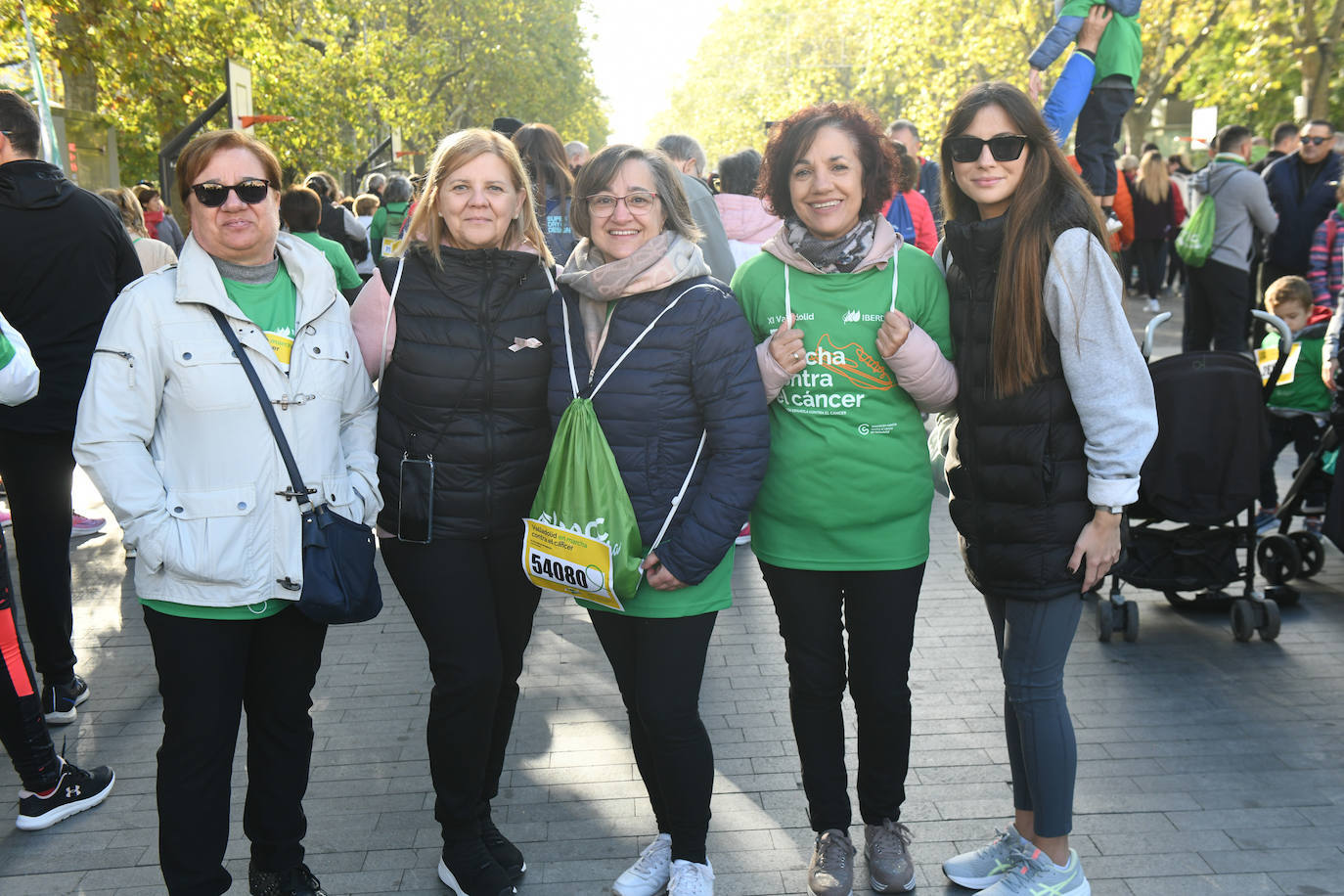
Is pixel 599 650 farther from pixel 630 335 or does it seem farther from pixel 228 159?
pixel 228 159

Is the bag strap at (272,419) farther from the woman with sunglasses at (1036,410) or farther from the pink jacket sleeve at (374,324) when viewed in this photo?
the woman with sunglasses at (1036,410)

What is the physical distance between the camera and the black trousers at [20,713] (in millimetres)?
3939

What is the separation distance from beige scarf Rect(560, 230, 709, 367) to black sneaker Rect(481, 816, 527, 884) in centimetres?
149

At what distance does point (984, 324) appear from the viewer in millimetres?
3410

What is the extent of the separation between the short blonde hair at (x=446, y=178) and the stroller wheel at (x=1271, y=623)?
12.5 ft

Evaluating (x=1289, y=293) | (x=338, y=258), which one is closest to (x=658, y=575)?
(x=1289, y=293)

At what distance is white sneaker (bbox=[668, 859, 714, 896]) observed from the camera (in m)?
3.61

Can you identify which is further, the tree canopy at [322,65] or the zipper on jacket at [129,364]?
the tree canopy at [322,65]

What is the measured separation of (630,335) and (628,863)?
1.63 m

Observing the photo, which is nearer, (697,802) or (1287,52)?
(697,802)

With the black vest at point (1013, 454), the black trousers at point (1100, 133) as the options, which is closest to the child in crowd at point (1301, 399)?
the black trousers at point (1100, 133)

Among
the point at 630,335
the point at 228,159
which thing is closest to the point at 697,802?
the point at 630,335

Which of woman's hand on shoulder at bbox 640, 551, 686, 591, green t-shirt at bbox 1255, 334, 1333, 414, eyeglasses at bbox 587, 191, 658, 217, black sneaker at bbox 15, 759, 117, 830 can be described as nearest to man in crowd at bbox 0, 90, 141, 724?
black sneaker at bbox 15, 759, 117, 830

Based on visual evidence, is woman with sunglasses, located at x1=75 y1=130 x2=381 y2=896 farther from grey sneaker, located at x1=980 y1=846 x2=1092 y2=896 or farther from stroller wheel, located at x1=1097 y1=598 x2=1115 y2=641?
stroller wheel, located at x1=1097 y1=598 x2=1115 y2=641
